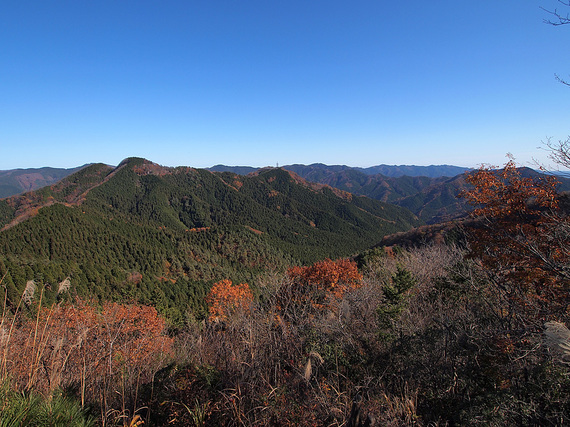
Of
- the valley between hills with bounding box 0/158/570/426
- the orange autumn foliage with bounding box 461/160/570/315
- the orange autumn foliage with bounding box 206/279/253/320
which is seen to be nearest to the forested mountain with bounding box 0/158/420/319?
the valley between hills with bounding box 0/158/570/426

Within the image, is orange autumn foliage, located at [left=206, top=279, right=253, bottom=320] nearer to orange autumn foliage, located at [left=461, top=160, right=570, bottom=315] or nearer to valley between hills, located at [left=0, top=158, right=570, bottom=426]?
valley between hills, located at [left=0, top=158, right=570, bottom=426]

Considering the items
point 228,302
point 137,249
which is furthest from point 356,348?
point 137,249

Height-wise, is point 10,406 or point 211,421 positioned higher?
point 10,406

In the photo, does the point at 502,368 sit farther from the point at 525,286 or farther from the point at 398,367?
the point at 525,286

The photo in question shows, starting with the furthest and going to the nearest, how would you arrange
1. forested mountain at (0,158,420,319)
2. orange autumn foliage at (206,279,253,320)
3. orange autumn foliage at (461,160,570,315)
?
forested mountain at (0,158,420,319) < orange autumn foliage at (461,160,570,315) < orange autumn foliage at (206,279,253,320)

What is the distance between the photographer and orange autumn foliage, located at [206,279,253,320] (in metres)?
6.75

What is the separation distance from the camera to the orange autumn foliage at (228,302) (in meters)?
6.75

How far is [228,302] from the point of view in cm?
744

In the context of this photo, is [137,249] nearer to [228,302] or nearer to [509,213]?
[228,302]

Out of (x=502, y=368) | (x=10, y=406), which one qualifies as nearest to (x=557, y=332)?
(x=502, y=368)

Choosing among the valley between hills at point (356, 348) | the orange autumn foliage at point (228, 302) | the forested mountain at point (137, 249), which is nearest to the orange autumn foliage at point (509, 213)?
the valley between hills at point (356, 348)

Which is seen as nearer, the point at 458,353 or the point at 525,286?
the point at 458,353

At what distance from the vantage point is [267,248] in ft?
375

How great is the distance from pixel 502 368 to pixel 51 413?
662 centimetres
